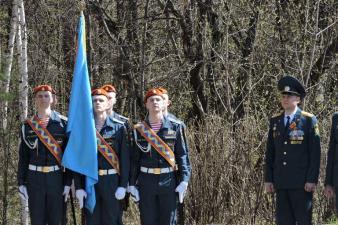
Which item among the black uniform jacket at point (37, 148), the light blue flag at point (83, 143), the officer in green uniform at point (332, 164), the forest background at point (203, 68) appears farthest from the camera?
the forest background at point (203, 68)

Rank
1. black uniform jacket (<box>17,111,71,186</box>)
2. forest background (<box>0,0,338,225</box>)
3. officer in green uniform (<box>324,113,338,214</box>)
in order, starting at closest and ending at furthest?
officer in green uniform (<box>324,113,338,214</box>) → black uniform jacket (<box>17,111,71,186</box>) → forest background (<box>0,0,338,225</box>)

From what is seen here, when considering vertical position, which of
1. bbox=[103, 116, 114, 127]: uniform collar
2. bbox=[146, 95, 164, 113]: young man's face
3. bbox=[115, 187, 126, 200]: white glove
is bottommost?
bbox=[115, 187, 126, 200]: white glove

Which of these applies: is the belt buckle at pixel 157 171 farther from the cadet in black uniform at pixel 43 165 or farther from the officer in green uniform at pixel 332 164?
the officer in green uniform at pixel 332 164

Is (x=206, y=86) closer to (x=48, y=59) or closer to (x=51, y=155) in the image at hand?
(x=48, y=59)

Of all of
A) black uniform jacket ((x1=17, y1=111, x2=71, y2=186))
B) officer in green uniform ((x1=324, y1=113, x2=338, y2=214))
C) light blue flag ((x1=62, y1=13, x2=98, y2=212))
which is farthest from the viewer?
black uniform jacket ((x1=17, y1=111, x2=71, y2=186))

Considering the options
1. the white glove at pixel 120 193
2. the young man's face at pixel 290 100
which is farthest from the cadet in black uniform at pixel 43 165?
the young man's face at pixel 290 100

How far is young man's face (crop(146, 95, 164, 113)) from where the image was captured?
7527 millimetres

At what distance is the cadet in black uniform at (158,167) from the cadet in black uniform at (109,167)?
0.46ft

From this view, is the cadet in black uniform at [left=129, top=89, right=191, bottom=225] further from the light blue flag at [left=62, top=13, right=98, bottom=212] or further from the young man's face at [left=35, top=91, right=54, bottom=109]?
the young man's face at [left=35, top=91, right=54, bottom=109]

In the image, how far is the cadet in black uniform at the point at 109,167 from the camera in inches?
295

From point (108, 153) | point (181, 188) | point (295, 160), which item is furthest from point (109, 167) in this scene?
point (295, 160)

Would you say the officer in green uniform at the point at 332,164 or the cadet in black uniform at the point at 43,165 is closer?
the officer in green uniform at the point at 332,164

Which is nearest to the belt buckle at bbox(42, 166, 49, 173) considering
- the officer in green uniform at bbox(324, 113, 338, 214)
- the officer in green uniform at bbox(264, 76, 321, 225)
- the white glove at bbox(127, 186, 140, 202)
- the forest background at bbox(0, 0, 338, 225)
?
the white glove at bbox(127, 186, 140, 202)

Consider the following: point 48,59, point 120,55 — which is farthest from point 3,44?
point 120,55
